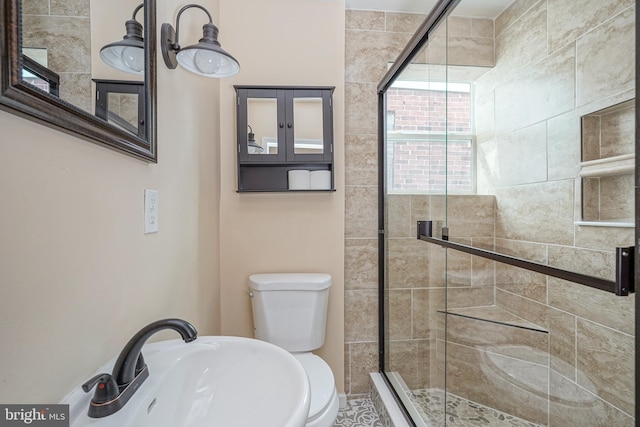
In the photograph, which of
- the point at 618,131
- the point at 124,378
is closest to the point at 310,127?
the point at 618,131

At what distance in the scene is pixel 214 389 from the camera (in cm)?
73

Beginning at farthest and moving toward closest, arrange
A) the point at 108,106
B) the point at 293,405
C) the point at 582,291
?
1. the point at 582,291
2. the point at 108,106
3. the point at 293,405

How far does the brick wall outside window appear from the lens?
1416mm

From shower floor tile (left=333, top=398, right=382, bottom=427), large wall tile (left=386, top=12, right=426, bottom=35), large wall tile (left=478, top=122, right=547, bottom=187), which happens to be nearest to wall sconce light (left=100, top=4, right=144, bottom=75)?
large wall tile (left=478, top=122, right=547, bottom=187)

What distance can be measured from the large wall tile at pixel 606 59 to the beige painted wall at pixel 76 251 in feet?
3.95

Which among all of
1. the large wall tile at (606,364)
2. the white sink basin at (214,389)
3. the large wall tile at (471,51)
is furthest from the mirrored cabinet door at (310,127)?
the large wall tile at (606,364)

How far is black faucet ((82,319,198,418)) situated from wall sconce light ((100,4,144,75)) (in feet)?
2.06

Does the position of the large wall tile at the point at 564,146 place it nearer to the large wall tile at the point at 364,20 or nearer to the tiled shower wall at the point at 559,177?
the tiled shower wall at the point at 559,177

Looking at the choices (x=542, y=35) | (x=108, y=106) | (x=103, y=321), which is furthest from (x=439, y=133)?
(x=103, y=321)

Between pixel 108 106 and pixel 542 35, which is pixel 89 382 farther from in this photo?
pixel 542 35

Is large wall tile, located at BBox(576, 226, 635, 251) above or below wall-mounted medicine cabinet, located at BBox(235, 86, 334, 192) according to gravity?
below

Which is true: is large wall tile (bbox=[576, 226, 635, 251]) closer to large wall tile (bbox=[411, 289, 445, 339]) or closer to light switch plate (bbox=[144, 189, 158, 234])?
large wall tile (bbox=[411, 289, 445, 339])

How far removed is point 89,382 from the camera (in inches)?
22.7

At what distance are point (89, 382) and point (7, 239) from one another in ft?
1.04
